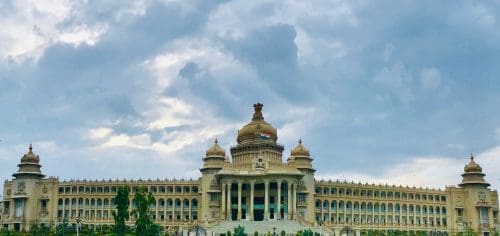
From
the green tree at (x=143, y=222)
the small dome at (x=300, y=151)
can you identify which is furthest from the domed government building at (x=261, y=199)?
the green tree at (x=143, y=222)

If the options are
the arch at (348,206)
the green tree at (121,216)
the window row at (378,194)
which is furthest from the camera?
the arch at (348,206)

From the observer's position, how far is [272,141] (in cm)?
13800

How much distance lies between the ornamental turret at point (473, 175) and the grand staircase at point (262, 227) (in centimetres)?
4525

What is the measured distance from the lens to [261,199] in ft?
419

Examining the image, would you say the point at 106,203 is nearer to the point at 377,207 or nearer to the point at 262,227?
the point at 262,227

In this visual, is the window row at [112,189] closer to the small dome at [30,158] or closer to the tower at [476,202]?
the small dome at [30,158]

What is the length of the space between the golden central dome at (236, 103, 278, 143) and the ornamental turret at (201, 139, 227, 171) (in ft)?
27.4

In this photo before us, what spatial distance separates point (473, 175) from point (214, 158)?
185 ft

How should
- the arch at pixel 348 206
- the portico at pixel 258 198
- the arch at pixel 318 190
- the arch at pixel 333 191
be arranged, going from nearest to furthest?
the portico at pixel 258 198 → the arch at pixel 318 190 → the arch at pixel 333 191 → the arch at pixel 348 206

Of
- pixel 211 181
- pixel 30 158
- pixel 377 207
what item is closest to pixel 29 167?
pixel 30 158

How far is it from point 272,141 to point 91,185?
38.2m

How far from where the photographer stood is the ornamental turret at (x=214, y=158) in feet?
427

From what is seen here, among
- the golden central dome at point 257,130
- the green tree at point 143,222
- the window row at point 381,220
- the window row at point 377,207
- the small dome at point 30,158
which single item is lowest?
the green tree at point 143,222

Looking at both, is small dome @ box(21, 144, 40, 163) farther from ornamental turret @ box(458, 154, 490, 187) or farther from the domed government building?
ornamental turret @ box(458, 154, 490, 187)
